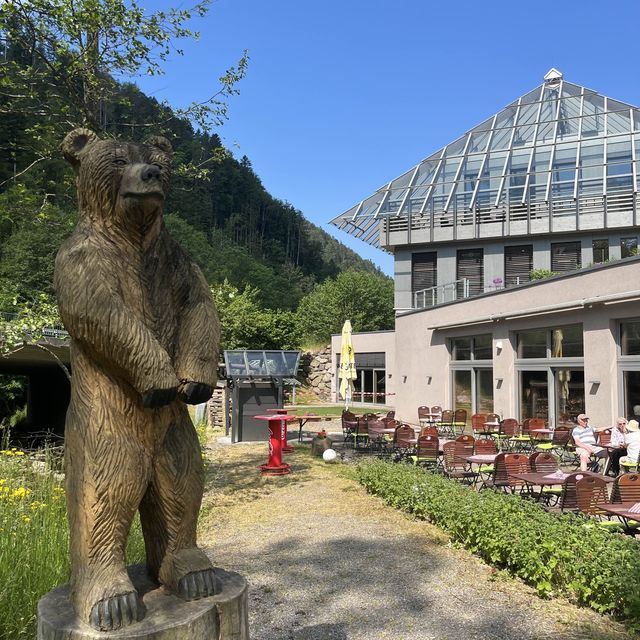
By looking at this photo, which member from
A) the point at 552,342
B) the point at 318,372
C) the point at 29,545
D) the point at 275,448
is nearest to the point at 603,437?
the point at 552,342

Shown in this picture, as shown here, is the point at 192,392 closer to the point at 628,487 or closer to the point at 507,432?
the point at 628,487

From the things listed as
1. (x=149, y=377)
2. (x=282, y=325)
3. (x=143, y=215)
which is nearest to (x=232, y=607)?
(x=149, y=377)

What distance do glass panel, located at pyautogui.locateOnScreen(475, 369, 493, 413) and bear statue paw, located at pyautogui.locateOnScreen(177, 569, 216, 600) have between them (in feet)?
47.3

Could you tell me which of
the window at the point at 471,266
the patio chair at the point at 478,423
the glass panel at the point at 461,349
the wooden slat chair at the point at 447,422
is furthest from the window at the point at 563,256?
the patio chair at the point at 478,423

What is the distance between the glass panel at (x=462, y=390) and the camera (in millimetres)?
16891

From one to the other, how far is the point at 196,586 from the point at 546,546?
4.07m

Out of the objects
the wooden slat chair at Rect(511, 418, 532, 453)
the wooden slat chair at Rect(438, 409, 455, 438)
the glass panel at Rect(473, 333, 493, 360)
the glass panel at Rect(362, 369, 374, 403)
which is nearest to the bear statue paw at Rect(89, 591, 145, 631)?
the wooden slat chair at Rect(511, 418, 532, 453)

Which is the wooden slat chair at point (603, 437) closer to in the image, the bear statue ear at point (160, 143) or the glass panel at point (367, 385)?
the bear statue ear at point (160, 143)

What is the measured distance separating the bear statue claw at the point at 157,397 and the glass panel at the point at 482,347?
14.5m

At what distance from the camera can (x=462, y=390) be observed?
17219 millimetres

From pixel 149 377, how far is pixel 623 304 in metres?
10.7

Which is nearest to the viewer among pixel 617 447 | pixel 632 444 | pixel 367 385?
pixel 632 444

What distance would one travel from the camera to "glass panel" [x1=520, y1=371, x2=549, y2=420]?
13.6 meters

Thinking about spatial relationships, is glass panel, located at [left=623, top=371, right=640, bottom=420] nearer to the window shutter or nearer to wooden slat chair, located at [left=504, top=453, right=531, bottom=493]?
wooden slat chair, located at [left=504, top=453, right=531, bottom=493]
